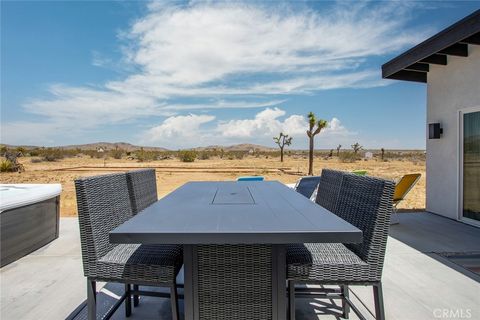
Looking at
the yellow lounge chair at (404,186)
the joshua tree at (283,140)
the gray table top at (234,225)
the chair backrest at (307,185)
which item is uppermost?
the joshua tree at (283,140)

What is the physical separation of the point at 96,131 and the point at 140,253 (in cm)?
2926

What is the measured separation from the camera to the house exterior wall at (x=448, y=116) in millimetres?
5039

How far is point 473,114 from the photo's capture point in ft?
16.6

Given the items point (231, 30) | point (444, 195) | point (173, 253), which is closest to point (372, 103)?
point (231, 30)

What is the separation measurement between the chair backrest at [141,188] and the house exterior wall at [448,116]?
518cm

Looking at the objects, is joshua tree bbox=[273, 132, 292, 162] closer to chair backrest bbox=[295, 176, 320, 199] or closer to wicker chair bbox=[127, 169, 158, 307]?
chair backrest bbox=[295, 176, 320, 199]

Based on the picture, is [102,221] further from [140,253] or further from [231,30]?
[231,30]

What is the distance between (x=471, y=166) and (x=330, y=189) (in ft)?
12.8

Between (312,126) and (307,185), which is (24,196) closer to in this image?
(307,185)

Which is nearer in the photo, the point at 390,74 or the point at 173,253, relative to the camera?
the point at 173,253

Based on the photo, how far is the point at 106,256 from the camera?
200cm

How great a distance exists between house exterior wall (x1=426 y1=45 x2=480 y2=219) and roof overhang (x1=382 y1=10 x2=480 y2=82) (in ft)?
0.67

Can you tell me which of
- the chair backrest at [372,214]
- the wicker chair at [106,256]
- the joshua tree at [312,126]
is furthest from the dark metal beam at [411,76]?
the joshua tree at [312,126]

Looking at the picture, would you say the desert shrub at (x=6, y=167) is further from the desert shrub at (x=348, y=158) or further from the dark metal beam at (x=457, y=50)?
the desert shrub at (x=348, y=158)
